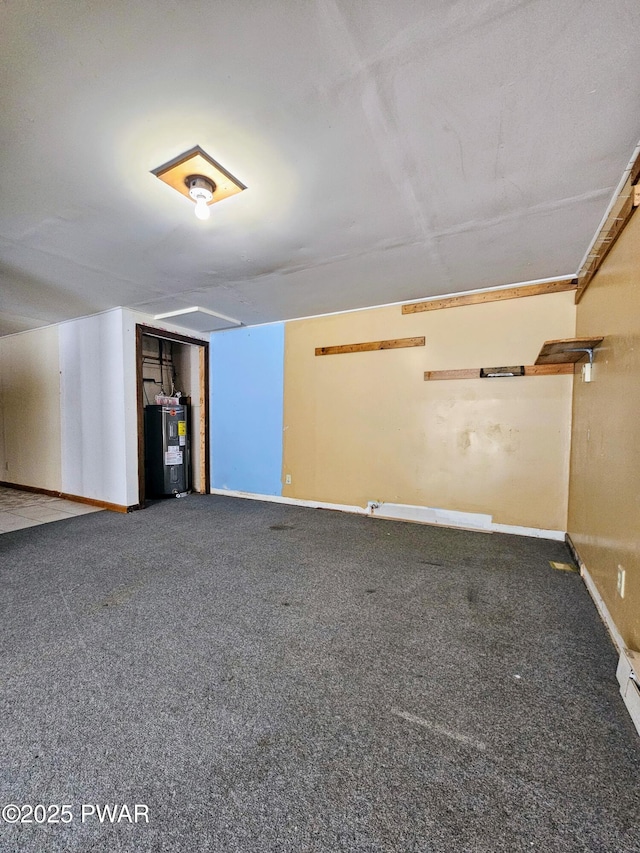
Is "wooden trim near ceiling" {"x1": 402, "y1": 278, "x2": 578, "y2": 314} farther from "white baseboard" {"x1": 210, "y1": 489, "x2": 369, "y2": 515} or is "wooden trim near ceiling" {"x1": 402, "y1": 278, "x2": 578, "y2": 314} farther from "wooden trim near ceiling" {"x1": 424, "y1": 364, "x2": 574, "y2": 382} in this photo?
"white baseboard" {"x1": 210, "y1": 489, "x2": 369, "y2": 515}

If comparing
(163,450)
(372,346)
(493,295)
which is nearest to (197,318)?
(163,450)

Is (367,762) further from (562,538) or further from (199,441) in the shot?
(199,441)

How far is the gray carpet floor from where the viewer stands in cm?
95

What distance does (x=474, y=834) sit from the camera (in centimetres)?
92

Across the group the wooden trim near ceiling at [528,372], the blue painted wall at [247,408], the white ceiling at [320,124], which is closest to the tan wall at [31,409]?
the blue painted wall at [247,408]

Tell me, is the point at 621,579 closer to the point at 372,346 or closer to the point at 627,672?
the point at 627,672

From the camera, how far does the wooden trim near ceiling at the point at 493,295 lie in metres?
3.19

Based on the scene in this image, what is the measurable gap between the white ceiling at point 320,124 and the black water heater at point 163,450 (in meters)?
2.44

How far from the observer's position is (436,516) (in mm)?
3717

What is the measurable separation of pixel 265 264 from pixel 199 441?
3173 mm

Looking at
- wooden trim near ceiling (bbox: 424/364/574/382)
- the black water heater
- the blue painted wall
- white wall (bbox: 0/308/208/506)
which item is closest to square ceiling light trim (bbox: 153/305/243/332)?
white wall (bbox: 0/308/208/506)

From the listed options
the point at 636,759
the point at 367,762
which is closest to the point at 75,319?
the point at 367,762

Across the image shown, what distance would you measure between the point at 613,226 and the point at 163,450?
17.0 ft

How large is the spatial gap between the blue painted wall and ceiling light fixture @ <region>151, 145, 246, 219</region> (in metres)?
2.71
